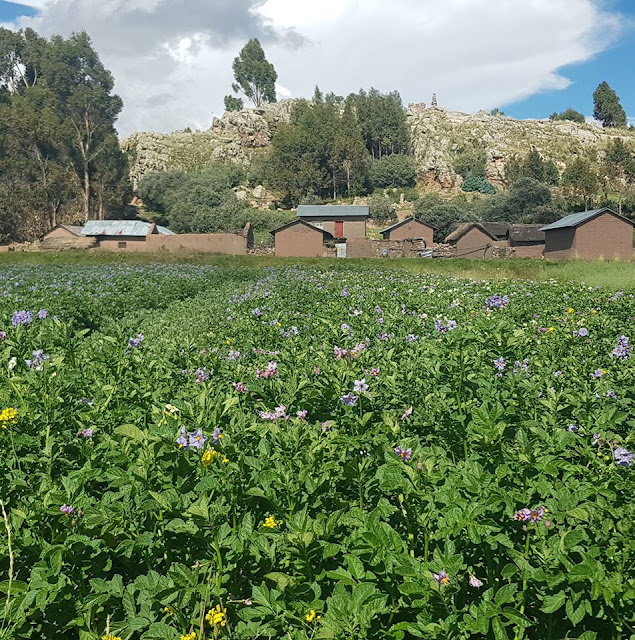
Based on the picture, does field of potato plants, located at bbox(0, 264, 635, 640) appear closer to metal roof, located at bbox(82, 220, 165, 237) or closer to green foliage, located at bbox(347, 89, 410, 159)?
metal roof, located at bbox(82, 220, 165, 237)

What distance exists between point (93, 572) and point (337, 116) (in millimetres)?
110591

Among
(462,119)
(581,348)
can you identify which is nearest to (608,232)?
(581,348)

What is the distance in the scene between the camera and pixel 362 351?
4.70 m

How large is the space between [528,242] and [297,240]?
79.0ft

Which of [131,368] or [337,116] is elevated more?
[337,116]

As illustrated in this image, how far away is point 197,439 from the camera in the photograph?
9.15 ft

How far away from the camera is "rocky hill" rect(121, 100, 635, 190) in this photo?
358 ft

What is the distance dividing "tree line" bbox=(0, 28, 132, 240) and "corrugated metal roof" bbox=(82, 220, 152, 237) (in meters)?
14.0

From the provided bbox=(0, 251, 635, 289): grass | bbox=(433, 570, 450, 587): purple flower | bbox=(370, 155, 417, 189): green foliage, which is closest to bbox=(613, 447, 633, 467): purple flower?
bbox=(433, 570, 450, 587): purple flower

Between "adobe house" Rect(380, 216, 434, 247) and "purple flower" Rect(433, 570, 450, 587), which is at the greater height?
"adobe house" Rect(380, 216, 434, 247)

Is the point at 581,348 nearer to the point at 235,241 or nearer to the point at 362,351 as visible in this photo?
the point at 362,351

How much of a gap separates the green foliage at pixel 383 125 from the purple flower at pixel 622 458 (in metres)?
115

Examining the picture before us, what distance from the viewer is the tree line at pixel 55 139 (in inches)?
2702

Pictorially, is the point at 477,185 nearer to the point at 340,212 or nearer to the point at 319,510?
the point at 340,212
